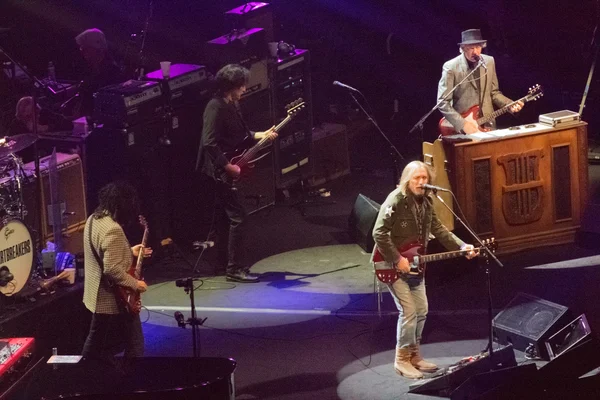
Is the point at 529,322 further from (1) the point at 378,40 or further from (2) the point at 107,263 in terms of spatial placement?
(1) the point at 378,40

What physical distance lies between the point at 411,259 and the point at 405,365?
87 cm

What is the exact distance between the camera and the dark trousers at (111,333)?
27.1ft

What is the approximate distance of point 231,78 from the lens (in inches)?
419

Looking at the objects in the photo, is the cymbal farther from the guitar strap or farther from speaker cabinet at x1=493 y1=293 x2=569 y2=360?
speaker cabinet at x1=493 y1=293 x2=569 y2=360

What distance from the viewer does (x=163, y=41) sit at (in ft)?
49.3

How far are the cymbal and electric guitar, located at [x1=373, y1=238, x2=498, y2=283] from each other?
312 cm

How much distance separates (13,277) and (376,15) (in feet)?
30.5

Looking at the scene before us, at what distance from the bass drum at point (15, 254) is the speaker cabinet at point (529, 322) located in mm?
3982

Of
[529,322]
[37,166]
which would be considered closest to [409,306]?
[529,322]

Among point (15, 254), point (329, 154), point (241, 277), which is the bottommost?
point (241, 277)

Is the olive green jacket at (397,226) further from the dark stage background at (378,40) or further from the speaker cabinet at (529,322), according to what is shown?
the dark stage background at (378,40)

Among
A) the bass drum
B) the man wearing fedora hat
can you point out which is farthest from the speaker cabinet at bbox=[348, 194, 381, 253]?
the bass drum

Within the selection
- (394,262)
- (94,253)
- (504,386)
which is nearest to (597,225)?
(394,262)

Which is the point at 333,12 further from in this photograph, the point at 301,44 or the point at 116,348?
the point at 116,348
